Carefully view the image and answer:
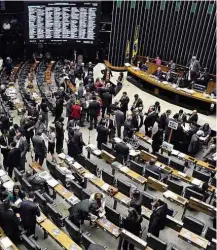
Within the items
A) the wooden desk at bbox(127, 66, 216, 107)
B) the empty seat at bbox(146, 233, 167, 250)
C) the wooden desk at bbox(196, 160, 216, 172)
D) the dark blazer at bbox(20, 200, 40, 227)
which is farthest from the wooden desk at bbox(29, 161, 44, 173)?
the wooden desk at bbox(127, 66, 216, 107)

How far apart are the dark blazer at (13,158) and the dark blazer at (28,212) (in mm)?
2452

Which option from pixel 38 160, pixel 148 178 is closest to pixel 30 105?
pixel 38 160

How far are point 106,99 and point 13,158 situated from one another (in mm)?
5512

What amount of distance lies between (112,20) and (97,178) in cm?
1231

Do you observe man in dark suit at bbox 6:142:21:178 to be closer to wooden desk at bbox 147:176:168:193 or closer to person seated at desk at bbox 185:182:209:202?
wooden desk at bbox 147:176:168:193

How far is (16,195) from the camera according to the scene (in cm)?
869

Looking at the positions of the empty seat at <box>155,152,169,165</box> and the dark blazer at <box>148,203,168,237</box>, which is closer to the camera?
the dark blazer at <box>148,203,168,237</box>

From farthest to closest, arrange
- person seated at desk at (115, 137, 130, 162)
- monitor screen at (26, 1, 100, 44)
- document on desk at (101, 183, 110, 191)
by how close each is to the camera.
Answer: monitor screen at (26, 1, 100, 44), person seated at desk at (115, 137, 130, 162), document on desk at (101, 183, 110, 191)

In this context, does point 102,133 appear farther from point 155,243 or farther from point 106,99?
point 155,243

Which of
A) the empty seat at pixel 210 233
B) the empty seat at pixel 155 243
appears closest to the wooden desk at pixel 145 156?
the empty seat at pixel 210 233

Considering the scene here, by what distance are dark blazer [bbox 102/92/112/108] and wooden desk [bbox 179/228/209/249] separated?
285 inches

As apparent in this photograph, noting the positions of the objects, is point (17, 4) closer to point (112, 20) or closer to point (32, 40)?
point (32, 40)

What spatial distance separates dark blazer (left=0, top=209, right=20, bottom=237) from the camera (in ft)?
25.9

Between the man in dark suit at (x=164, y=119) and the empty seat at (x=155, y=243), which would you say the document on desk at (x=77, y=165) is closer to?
the empty seat at (x=155, y=243)
